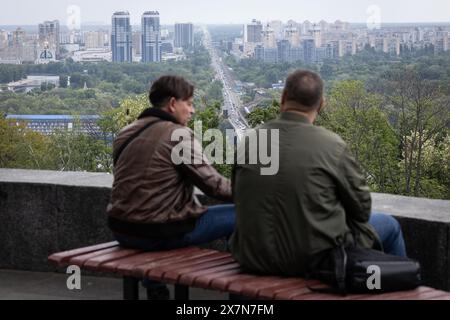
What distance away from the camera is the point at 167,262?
4066 mm

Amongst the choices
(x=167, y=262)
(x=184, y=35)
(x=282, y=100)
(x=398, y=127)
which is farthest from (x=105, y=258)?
(x=184, y=35)

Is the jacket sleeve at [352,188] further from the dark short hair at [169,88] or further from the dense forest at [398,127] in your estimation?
the dense forest at [398,127]

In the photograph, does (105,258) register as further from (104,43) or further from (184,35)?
(184,35)

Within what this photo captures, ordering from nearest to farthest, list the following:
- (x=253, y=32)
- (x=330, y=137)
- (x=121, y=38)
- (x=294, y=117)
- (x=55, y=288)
Result: (x=330, y=137)
(x=294, y=117)
(x=55, y=288)
(x=121, y=38)
(x=253, y=32)

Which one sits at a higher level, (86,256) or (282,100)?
(282,100)

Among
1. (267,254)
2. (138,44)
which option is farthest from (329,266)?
(138,44)

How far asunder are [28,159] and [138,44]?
16850mm

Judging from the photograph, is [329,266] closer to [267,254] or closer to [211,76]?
[267,254]

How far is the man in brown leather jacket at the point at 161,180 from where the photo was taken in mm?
4203

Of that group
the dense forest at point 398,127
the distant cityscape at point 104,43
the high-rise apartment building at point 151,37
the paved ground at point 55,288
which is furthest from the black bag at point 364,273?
the high-rise apartment building at point 151,37

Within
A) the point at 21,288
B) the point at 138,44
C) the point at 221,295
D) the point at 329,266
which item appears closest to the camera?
the point at 329,266

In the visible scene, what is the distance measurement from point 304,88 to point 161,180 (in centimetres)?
84

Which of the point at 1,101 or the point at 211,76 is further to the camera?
the point at 1,101

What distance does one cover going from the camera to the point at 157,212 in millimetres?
4191
